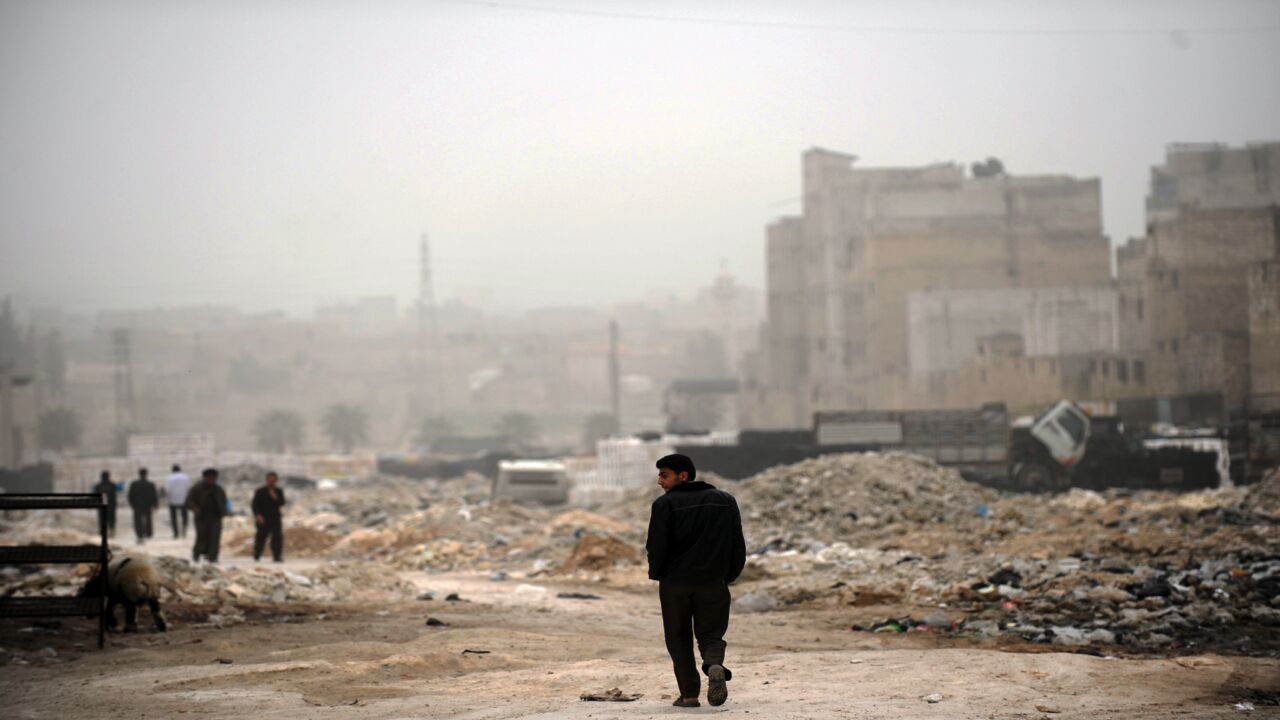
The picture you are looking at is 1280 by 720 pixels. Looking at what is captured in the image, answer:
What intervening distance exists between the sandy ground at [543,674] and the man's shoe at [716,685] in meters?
0.08

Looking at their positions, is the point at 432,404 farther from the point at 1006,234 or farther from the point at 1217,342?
the point at 1217,342

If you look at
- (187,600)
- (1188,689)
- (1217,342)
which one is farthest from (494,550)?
(1217,342)

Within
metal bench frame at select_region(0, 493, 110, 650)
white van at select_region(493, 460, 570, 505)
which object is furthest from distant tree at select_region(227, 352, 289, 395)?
metal bench frame at select_region(0, 493, 110, 650)

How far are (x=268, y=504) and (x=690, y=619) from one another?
13269 millimetres

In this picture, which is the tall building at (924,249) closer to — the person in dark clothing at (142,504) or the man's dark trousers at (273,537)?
the person in dark clothing at (142,504)

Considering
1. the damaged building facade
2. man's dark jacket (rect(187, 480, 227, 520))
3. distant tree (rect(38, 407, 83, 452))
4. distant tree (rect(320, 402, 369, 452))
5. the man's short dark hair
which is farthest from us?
distant tree (rect(320, 402, 369, 452))

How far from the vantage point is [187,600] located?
1408 centimetres

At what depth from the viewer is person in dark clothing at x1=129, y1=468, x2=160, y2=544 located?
81.8 ft

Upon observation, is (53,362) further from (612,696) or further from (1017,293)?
(612,696)

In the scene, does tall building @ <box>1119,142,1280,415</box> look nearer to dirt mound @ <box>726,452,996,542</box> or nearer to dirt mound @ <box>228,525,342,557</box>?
dirt mound @ <box>726,452,996,542</box>

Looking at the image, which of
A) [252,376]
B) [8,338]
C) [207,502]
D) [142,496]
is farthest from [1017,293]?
[252,376]

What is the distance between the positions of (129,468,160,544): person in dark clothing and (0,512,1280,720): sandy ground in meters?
11.9

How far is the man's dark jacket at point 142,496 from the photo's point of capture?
25062 millimetres

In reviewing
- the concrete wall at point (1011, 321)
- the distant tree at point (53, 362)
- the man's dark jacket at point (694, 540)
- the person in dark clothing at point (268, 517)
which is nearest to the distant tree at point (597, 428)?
the distant tree at point (53, 362)
